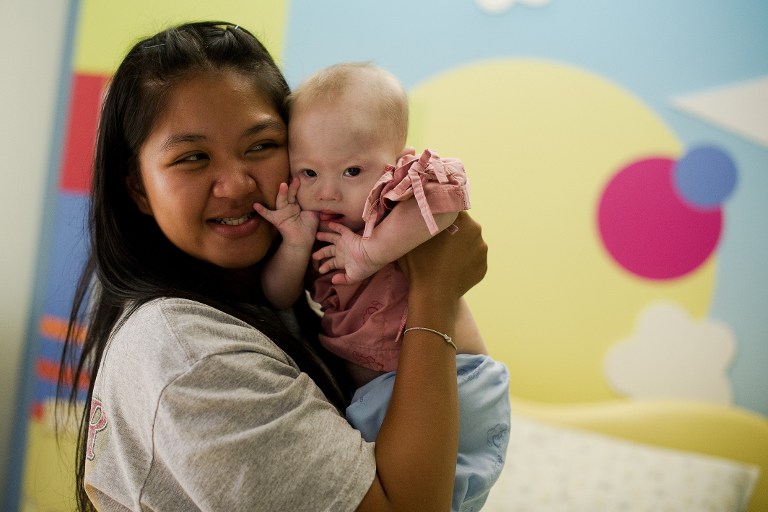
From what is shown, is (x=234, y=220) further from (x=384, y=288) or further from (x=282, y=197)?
(x=384, y=288)

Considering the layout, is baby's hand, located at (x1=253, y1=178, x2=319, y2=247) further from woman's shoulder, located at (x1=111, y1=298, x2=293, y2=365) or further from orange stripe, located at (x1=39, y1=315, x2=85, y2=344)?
orange stripe, located at (x1=39, y1=315, x2=85, y2=344)

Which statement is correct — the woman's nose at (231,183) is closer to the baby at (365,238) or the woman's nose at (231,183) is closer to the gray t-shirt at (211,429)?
the baby at (365,238)

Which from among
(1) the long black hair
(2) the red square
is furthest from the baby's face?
(2) the red square

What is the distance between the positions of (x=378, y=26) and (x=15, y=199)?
173cm

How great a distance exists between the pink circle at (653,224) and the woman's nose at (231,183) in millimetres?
1742

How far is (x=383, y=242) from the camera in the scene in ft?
3.76

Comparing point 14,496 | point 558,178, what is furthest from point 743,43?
point 14,496

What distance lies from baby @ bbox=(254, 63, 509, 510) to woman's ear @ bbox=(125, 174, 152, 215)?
0.22m

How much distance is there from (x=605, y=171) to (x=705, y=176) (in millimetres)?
348

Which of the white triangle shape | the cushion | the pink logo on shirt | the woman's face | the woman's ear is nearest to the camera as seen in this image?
the pink logo on shirt

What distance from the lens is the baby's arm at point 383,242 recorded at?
1.14m

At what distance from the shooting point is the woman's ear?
1.25 metres

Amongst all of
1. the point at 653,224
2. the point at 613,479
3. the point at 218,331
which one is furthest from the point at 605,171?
the point at 218,331

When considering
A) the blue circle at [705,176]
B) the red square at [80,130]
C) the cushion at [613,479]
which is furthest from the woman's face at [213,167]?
the red square at [80,130]
